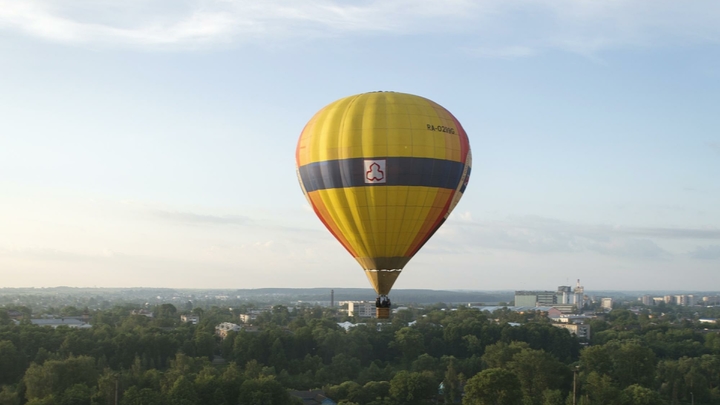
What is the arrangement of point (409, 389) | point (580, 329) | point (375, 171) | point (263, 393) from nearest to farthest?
1. point (375, 171)
2. point (263, 393)
3. point (409, 389)
4. point (580, 329)

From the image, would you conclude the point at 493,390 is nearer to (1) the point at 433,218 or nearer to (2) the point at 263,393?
(2) the point at 263,393

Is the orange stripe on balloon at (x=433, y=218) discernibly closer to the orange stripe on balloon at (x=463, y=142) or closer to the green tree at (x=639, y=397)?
the orange stripe on balloon at (x=463, y=142)

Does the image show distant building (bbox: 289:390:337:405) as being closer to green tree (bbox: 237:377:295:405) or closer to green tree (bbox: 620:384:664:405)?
green tree (bbox: 237:377:295:405)

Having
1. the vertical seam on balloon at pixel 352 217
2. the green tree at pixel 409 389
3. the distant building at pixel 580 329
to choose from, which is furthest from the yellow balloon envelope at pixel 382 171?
the distant building at pixel 580 329

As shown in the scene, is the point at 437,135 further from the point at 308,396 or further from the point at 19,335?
the point at 19,335

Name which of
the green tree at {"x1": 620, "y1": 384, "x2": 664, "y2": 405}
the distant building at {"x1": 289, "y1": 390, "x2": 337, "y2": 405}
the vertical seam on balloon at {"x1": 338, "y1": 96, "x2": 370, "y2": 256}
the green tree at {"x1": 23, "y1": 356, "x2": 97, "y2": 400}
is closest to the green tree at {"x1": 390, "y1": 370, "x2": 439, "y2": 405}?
the distant building at {"x1": 289, "y1": 390, "x2": 337, "y2": 405}

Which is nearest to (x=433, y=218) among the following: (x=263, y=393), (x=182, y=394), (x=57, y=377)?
(x=263, y=393)

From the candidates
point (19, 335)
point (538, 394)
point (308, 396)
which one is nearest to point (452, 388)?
point (538, 394)
